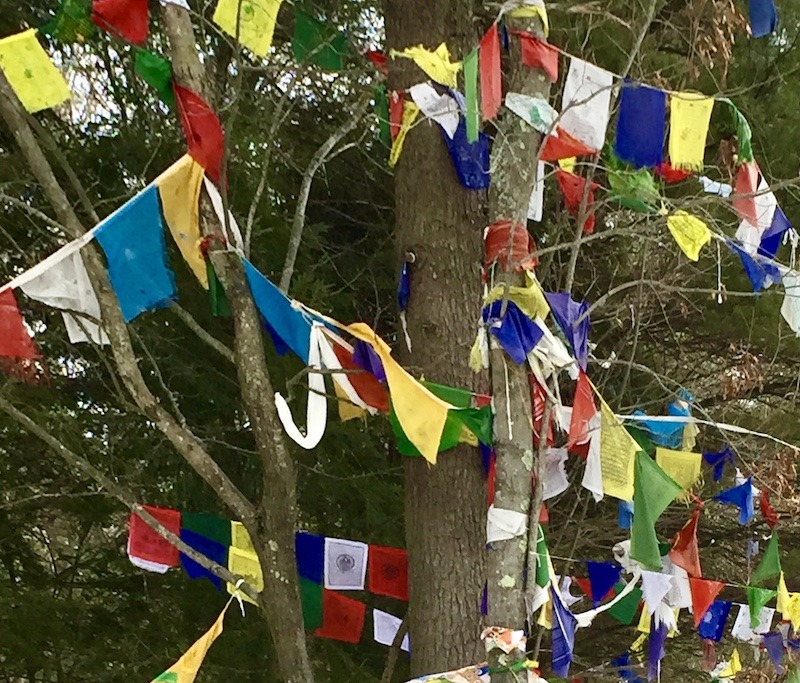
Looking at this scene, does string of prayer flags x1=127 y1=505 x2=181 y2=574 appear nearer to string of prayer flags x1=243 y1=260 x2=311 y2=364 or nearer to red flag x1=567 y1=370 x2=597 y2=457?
string of prayer flags x1=243 y1=260 x2=311 y2=364

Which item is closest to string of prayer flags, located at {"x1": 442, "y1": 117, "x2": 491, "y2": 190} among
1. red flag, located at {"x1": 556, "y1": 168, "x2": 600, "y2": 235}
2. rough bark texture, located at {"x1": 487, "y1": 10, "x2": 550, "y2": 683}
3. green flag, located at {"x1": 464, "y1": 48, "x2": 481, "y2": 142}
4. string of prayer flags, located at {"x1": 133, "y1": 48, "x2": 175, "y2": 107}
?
rough bark texture, located at {"x1": 487, "y1": 10, "x2": 550, "y2": 683}

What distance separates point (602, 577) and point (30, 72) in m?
3.29

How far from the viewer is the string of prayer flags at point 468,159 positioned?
9.78ft

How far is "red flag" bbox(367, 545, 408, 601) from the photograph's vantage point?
137 inches

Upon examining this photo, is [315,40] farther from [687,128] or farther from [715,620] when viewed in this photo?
[715,620]

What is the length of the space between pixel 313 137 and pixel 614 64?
160cm

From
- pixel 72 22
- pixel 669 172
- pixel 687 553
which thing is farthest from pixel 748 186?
pixel 72 22

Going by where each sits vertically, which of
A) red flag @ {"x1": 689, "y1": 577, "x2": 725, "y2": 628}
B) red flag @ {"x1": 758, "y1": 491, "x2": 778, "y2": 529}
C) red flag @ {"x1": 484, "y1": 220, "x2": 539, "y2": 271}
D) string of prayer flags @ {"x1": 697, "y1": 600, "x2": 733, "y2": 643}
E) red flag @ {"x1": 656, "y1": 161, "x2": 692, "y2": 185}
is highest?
red flag @ {"x1": 656, "y1": 161, "x2": 692, "y2": 185}

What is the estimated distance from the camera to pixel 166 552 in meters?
3.37

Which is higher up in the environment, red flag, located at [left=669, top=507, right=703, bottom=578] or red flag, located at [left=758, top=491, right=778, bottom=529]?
red flag, located at [left=758, top=491, right=778, bottom=529]

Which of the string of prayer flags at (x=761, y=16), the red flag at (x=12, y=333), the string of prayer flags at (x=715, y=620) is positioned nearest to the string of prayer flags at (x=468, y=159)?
the string of prayer flags at (x=761, y=16)

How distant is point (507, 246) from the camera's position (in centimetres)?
268

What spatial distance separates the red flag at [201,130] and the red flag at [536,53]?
102cm

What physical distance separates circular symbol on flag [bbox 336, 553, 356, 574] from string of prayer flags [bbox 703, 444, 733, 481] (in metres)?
2.13
